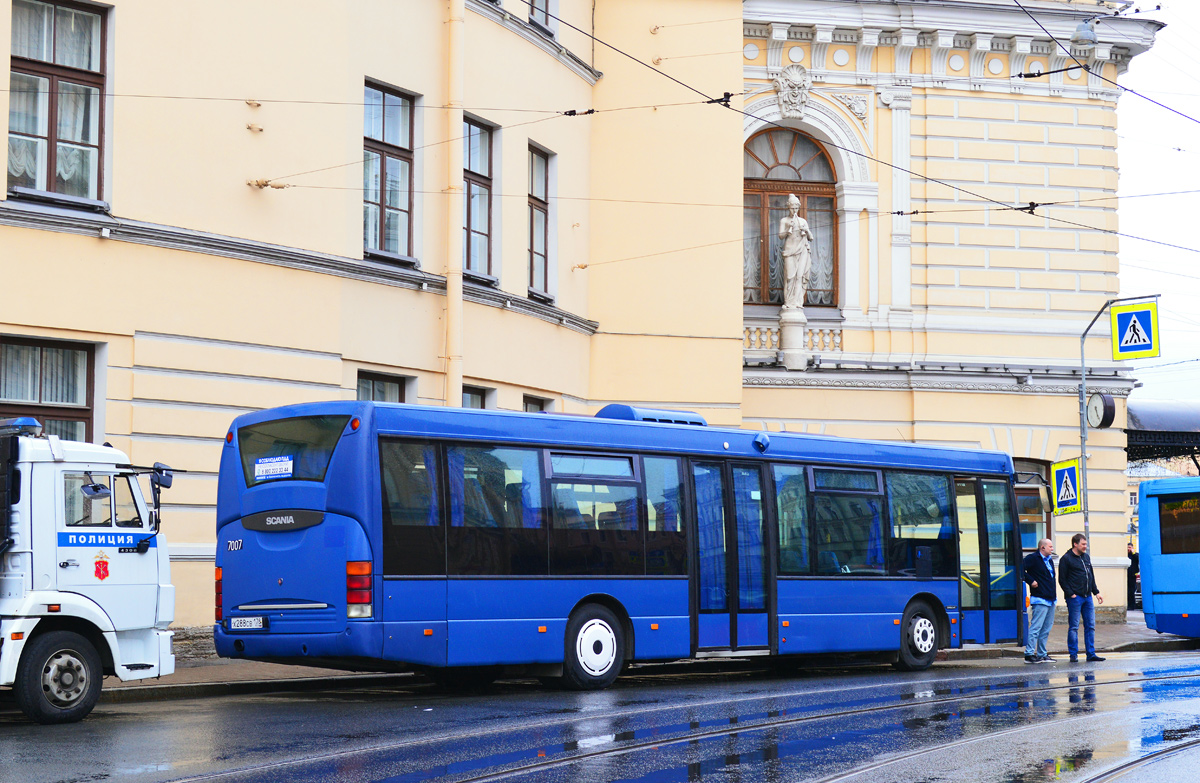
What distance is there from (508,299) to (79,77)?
22.9 feet

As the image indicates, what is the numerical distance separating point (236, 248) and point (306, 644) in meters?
5.97

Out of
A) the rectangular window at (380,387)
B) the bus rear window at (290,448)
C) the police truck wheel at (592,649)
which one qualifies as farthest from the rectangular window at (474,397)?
the bus rear window at (290,448)

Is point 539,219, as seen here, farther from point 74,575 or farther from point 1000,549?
point 74,575

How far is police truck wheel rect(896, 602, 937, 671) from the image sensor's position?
18.6 metres

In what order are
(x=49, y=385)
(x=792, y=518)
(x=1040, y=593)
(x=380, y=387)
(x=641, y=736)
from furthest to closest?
(x=1040, y=593)
(x=380, y=387)
(x=792, y=518)
(x=49, y=385)
(x=641, y=736)

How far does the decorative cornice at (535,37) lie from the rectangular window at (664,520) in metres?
8.28

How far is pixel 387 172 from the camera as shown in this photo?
20016 mm

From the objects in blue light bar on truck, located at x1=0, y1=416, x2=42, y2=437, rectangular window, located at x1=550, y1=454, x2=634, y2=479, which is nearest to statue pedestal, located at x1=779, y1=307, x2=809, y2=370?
rectangular window, located at x1=550, y1=454, x2=634, y2=479

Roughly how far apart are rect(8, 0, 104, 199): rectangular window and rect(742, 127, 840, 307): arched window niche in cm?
1502

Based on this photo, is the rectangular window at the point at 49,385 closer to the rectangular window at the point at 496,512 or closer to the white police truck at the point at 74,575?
the white police truck at the point at 74,575

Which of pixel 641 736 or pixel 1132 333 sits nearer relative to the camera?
pixel 641 736

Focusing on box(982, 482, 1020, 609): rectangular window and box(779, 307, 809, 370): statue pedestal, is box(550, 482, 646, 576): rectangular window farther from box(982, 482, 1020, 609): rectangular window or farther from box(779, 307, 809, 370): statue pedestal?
box(779, 307, 809, 370): statue pedestal

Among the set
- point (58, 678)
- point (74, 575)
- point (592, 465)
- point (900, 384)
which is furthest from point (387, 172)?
Answer: point (900, 384)

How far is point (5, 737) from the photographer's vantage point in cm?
1103
